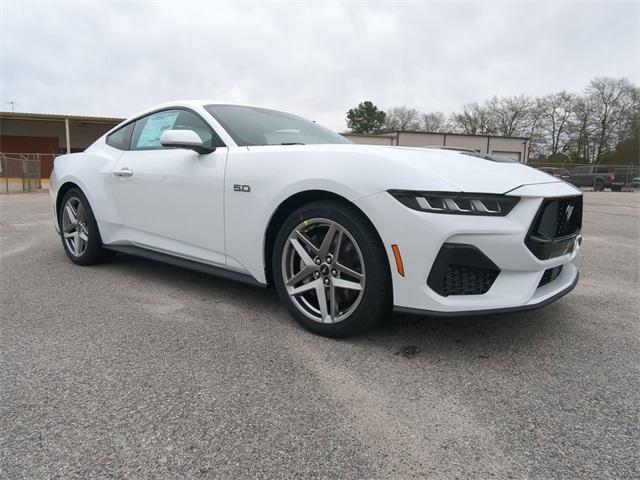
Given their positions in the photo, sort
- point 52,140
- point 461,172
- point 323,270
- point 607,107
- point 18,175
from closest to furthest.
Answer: point 461,172 < point 323,270 < point 18,175 < point 52,140 < point 607,107

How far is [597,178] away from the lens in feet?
102

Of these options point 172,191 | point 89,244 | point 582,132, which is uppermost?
point 582,132

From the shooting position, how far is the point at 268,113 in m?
3.66

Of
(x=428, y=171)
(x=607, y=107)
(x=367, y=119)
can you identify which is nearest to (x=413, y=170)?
(x=428, y=171)

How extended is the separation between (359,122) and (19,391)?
7200 centimetres

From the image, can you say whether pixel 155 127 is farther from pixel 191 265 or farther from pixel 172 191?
pixel 191 265

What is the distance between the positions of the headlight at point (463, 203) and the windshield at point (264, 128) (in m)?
1.28

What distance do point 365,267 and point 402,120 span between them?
66.9m

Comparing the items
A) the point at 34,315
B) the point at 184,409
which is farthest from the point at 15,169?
the point at 184,409

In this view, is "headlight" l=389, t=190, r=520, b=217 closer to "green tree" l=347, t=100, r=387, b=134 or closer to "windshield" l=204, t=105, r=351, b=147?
"windshield" l=204, t=105, r=351, b=147

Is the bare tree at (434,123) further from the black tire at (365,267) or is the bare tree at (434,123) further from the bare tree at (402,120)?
the black tire at (365,267)

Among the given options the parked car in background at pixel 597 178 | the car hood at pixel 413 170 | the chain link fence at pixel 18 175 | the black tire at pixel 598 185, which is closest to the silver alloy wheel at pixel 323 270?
the car hood at pixel 413 170

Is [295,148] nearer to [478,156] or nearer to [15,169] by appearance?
[478,156]

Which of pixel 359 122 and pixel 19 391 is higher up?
pixel 359 122
